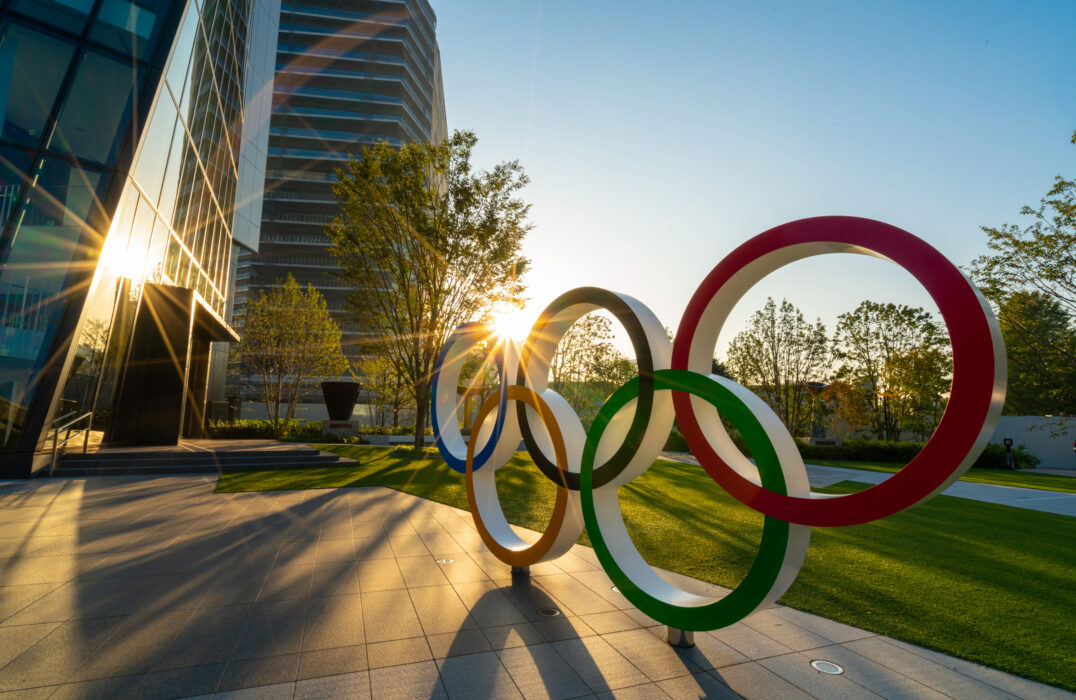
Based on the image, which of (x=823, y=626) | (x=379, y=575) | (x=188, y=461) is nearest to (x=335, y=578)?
(x=379, y=575)

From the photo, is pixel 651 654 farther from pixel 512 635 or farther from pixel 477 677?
pixel 477 677

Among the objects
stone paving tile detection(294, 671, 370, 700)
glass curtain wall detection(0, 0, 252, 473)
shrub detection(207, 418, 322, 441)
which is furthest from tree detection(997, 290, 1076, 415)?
shrub detection(207, 418, 322, 441)

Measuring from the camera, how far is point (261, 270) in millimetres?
70562

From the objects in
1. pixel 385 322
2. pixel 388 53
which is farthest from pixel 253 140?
pixel 388 53

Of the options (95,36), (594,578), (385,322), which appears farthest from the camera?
(385,322)

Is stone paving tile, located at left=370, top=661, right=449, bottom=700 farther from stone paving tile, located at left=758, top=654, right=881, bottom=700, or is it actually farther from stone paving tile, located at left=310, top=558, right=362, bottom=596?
stone paving tile, located at left=758, top=654, right=881, bottom=700

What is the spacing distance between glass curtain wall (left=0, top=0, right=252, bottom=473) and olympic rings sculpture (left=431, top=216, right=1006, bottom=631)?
11.6 meters

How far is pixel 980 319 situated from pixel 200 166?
24.6m

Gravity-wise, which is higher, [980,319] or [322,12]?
[322,12]

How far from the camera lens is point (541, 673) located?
153 inches

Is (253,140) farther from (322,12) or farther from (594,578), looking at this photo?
(322,12)

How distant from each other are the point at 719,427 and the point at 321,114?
8294 cm

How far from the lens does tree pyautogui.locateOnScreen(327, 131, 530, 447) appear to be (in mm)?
19781

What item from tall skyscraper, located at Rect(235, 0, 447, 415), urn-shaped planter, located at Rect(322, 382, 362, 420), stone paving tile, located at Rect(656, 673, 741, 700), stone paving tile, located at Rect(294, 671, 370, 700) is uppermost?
tall skyscraper, located at Rect(235, 0, 447, 415)
